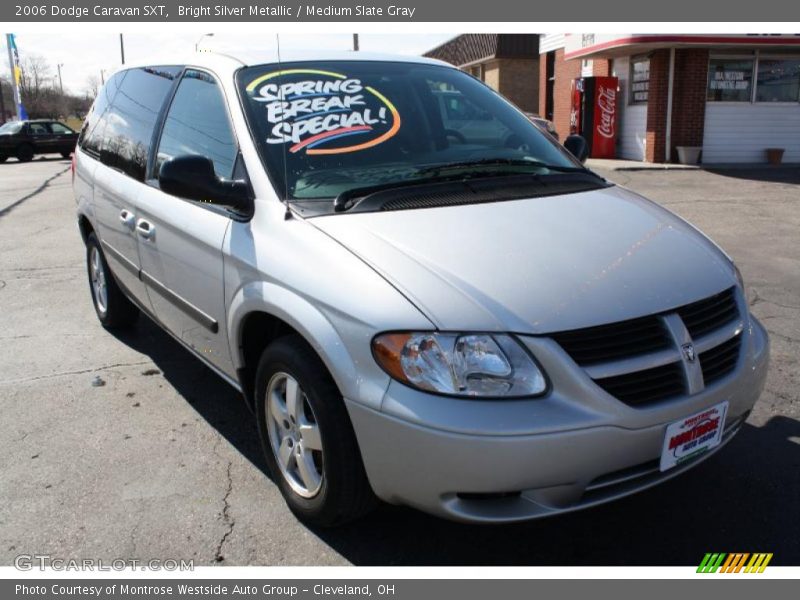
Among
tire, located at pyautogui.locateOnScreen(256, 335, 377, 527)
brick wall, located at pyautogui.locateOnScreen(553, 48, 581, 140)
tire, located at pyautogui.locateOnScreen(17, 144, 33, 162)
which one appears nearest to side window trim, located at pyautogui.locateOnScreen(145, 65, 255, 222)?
tire, located at pyautogui.locateOnScreen(256, 335, 377, 527)

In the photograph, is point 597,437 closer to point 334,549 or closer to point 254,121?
point 334,549

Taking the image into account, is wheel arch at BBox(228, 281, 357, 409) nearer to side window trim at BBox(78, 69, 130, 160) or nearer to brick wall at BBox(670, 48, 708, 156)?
side window trim at BBox(78, 69, 130, 160)

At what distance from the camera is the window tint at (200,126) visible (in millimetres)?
3267

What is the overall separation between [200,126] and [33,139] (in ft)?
89.1

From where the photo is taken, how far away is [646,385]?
7.76ft

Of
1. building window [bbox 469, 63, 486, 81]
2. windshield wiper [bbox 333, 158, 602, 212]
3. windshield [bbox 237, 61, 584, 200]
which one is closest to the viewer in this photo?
windshield wiper [bbox 333, 158, 602, 212]

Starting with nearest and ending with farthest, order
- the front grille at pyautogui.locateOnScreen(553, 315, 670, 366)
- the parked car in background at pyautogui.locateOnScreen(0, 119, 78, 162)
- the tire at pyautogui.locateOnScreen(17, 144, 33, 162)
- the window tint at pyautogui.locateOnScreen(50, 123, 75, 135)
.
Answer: the front grille at pyautogui.locateOnScreen(553, 315, 670, 366)
the parked car in background at pyautogui.locateOnScreen(0, 119, 78, 162)
the tire at pyautogui.locateOnScreen(17, 144, 33, 162)
the window tint at pyautogui.locateOnScreen(50, 123, 75, 135)

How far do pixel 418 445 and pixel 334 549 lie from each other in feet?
2.54

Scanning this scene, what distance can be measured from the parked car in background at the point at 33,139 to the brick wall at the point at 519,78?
16.8 meters

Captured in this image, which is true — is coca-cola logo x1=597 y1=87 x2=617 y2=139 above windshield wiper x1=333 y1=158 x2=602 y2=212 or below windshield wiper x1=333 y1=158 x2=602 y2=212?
below

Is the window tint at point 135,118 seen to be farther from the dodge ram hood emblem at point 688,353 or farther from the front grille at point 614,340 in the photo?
the dodge ram hood emblem at point 688,353

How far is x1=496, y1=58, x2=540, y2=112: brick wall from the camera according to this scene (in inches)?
1186

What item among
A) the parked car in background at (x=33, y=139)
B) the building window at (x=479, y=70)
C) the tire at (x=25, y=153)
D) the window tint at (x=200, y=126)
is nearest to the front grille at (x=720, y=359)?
the window tint at (x=200, y=126)

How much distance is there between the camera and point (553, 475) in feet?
7.29
